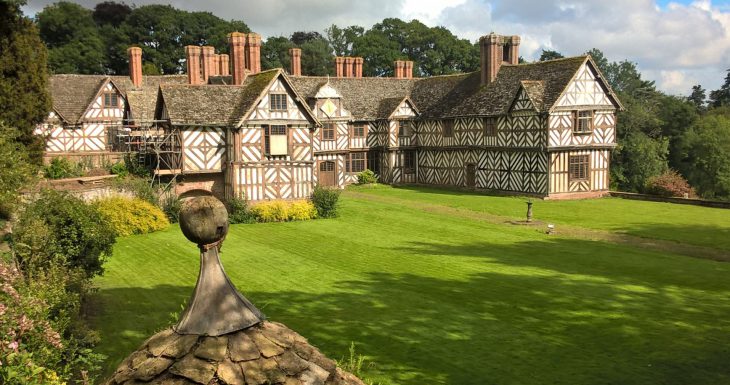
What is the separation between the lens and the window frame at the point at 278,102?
1240 inches

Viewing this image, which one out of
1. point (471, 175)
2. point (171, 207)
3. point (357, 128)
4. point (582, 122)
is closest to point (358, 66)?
point (357, 128)

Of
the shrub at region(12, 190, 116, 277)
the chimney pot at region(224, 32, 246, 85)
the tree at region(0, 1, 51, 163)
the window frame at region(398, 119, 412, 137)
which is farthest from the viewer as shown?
the window frame at region(398, 119, 412, 137)

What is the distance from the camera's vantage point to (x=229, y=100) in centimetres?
3222

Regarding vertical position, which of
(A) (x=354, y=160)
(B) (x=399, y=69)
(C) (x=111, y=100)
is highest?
(B) (x=399, y=69)

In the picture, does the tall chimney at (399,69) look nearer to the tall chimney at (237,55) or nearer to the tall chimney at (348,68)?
the tall chimney at (348,68)

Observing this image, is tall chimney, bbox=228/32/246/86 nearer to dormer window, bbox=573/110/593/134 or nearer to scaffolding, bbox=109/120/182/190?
scaffolding, bbox=109/120/182/190

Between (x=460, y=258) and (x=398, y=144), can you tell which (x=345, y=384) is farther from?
(x=398, y=144)

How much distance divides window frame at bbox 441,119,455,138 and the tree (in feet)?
83.3

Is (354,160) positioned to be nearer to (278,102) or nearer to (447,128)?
(447,128)

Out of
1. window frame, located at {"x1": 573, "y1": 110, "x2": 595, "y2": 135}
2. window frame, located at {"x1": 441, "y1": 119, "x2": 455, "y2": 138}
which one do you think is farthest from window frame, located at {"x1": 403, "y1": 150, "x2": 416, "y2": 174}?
window frame, located at {"x1": 573, "y1": 110, "x2": 595, "y2": 135}

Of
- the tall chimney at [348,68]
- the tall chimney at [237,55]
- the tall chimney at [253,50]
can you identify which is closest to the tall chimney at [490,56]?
the tall chimney at [348,68]

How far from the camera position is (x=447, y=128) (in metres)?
43.6

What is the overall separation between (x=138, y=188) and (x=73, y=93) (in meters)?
21.4

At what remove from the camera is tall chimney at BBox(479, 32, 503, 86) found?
1654 inches
